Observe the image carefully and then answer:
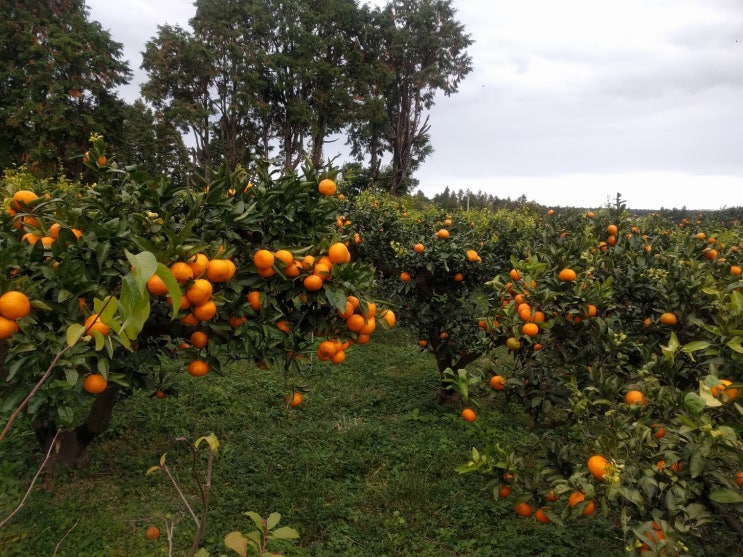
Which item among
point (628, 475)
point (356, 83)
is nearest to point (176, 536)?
point (628, 475)

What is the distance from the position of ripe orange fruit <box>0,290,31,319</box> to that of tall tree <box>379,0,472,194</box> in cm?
2089

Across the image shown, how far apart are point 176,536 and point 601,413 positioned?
2.47 m

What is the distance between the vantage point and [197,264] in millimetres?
1567

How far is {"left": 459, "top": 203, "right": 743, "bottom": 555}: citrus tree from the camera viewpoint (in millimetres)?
1492

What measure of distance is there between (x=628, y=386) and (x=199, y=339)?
1981mm

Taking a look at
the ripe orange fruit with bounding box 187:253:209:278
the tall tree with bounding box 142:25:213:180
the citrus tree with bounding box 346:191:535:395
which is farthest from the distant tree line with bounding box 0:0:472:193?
the ripe orange fruit with bounding box 187:253:209:278

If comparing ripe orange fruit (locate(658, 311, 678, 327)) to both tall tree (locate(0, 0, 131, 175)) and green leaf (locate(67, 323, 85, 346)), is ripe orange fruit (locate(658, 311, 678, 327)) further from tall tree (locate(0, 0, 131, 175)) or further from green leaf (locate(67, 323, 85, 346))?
tall tree (locate(0, 0, 131, 175))

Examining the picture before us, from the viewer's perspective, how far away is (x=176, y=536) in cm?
262

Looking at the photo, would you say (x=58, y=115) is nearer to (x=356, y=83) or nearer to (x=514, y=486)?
(x=356, y=83)

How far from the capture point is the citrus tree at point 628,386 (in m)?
1.49

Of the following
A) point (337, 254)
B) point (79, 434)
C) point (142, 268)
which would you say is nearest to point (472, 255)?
point (337, 254)

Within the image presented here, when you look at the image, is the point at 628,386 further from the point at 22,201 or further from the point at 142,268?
the point at 22,201

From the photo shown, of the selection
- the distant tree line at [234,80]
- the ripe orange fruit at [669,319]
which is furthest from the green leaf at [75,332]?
the distant tree line at [234,80]

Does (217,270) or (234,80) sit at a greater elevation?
(234,80)
